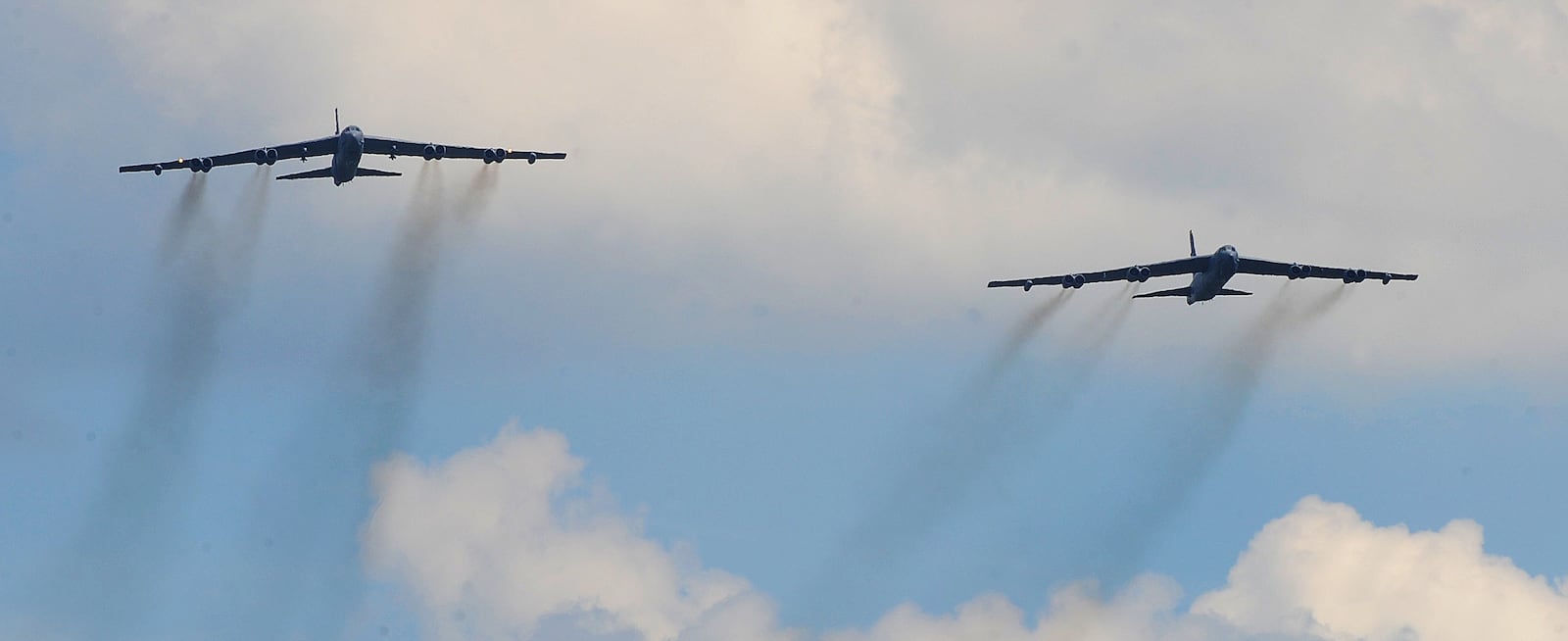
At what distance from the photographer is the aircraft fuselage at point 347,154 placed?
4289 inches

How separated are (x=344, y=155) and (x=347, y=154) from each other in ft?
0.53

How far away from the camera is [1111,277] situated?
118m

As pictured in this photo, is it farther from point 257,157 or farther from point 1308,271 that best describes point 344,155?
point 1308,271

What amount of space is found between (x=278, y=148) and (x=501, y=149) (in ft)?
33.4

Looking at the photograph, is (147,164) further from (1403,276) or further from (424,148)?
(1403,276)

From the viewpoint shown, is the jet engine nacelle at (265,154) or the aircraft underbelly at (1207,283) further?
the aircraft underbelly at (1207,283)

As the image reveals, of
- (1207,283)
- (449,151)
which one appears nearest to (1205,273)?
(1207,283)

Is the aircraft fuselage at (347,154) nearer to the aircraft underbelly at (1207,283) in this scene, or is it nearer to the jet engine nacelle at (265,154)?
the jet engine nacelle at (265,154)

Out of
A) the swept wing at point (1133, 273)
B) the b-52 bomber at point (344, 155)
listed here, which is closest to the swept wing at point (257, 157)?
the b-52 bomber at point (344, 155)

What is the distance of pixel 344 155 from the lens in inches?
4304

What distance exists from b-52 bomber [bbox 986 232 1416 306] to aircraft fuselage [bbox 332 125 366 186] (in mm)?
31137

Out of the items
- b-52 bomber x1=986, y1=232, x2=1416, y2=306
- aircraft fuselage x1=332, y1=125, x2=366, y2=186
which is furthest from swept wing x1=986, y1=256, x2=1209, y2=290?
aircraft fuselage x1=332, y1=125, x2=366, y2=186

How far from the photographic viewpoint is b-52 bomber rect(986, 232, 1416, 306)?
115 metres

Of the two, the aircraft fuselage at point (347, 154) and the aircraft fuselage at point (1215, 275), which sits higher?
the aircraft fuselage at point (347, 154)
